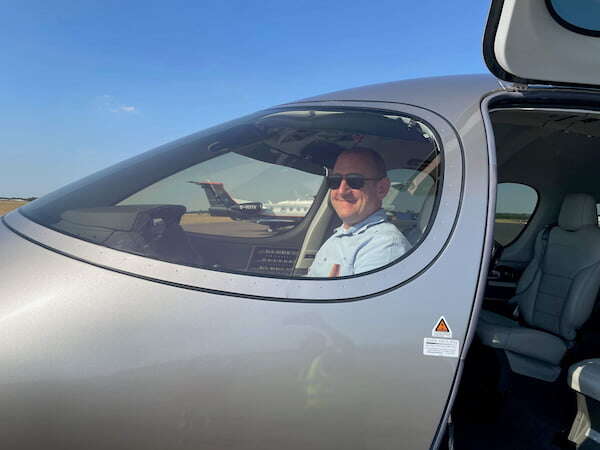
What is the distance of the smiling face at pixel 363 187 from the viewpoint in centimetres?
142

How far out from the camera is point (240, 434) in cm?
102

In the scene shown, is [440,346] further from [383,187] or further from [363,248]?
[383,187]

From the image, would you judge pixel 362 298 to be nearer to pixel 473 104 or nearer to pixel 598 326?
pixel 473 104

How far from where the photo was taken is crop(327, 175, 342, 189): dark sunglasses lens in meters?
1.54

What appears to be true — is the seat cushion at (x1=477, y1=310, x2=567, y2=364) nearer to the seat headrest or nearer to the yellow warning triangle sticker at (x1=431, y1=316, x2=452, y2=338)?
the seat headrest

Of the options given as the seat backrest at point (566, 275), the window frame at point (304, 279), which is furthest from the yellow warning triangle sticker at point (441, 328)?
the seat backrest at point (566, 275)

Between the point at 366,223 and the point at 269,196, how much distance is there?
42cm

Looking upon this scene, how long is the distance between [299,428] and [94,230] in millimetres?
832

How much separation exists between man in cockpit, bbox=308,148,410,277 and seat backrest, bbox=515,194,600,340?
1807 millimetres

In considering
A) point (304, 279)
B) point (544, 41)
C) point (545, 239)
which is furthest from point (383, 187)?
point (545, 239)

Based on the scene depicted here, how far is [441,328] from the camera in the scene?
3.30 feet

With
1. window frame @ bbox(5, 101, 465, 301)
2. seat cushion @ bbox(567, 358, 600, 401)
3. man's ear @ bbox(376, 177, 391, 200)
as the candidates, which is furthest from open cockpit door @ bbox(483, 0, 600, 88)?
seat cushion @ bbox(567, 358, 600, 401)

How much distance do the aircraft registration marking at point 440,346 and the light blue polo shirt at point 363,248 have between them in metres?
0.24

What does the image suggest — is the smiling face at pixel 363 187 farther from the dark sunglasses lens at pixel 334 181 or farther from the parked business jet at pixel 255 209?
the parked business jet at pixel 255 209
